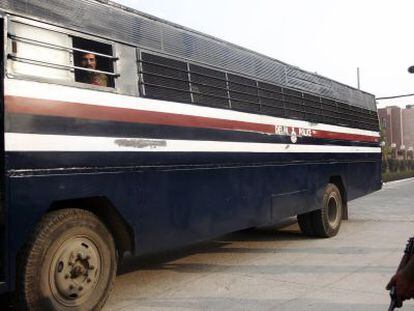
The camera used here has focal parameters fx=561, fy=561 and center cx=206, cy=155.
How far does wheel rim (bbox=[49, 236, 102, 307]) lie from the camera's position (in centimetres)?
468

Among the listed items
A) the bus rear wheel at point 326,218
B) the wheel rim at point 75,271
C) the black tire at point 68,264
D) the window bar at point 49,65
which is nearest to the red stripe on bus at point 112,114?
the window bar at point 49,65

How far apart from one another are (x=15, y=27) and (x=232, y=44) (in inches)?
148

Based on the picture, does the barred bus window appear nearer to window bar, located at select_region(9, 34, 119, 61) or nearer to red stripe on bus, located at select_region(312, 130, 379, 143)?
window bar, located at select_region(9, 34, 119, 61)

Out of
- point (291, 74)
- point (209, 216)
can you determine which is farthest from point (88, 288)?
point (291, 74)

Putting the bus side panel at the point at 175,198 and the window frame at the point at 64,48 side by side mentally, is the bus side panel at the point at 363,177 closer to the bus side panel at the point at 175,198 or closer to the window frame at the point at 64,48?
the bus side panel at the point at 175,198

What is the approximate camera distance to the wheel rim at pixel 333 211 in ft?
33.1

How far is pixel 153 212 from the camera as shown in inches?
222

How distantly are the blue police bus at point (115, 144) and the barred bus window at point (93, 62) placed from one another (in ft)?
0.04

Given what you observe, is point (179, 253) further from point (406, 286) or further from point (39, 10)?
point (406, 286)

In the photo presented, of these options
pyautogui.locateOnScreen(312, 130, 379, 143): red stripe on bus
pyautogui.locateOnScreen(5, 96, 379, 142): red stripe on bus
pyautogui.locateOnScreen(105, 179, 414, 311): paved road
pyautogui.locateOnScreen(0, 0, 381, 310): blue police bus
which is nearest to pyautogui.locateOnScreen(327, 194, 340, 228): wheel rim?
pyautogui.locateOnScreen(105, 179, 414, 311): paved road

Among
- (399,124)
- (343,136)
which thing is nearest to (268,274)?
(343,136)

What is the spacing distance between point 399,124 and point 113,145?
240ft

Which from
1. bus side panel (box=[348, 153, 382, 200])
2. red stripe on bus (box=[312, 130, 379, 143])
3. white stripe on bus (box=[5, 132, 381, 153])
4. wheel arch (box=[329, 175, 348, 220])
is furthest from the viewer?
bus side panel (box=[348, 153, 382, 200])

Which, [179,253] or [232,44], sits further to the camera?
[179,253]
